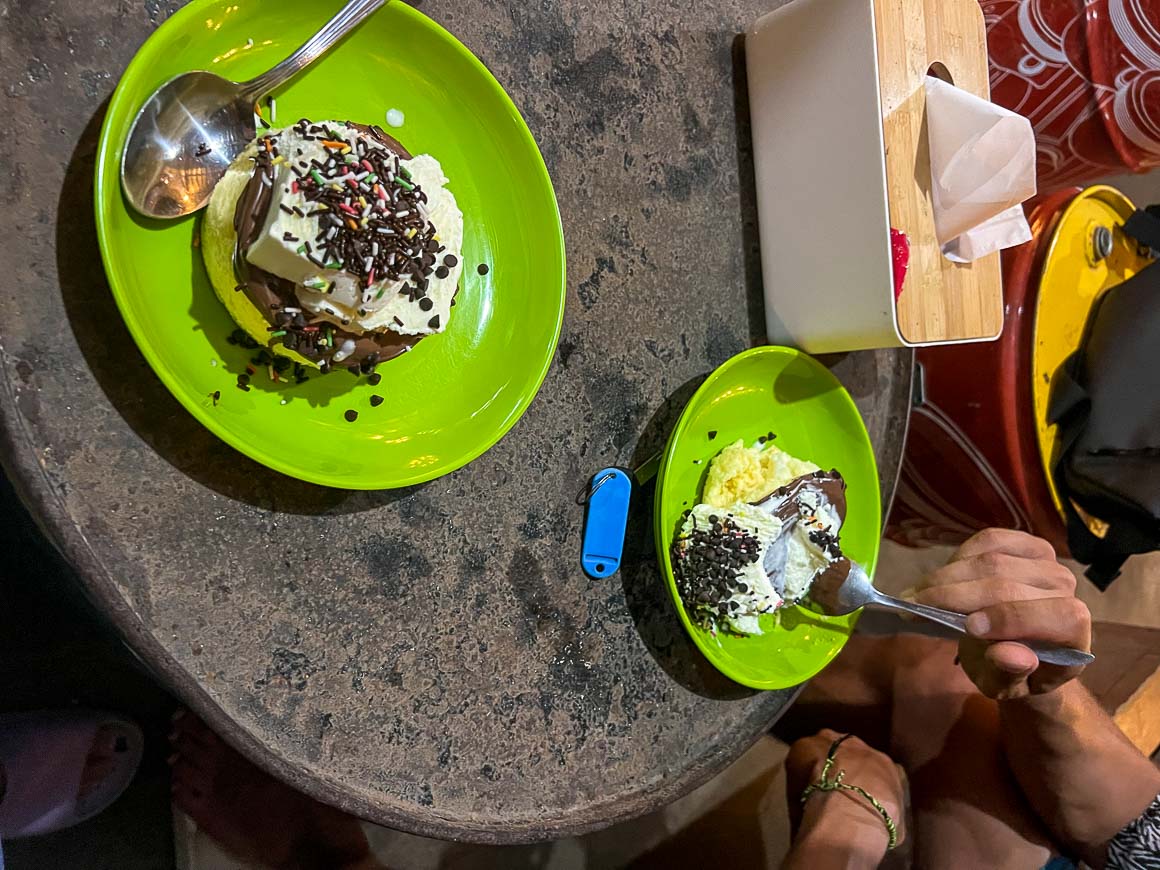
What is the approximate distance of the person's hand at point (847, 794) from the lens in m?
1.75

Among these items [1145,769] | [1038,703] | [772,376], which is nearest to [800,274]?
[772,376]

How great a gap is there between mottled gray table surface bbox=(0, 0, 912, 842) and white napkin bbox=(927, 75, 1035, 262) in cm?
29

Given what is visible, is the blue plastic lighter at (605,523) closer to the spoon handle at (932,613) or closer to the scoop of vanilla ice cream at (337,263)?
the scoop of vanilla ice cream at (337,263)

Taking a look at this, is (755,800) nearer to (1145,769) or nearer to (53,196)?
(1145,769)

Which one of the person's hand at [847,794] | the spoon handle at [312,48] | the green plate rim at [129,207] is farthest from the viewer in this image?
the person's hand at [847,794]

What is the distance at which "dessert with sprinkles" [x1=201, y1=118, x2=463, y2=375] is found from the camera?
0.84 m

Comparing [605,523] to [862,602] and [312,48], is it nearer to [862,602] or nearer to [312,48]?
[862,602]

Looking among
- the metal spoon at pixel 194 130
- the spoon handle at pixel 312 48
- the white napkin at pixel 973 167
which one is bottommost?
Result: the white napkin at pixel 973 167

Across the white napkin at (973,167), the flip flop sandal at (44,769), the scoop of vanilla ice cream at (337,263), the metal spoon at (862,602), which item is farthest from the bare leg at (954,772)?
the flip flop sandal at (44,769)

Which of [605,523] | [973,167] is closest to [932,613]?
[605,523]

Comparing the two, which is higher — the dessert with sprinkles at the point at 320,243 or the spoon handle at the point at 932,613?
the dessert with sprinkles at the point at 320,243

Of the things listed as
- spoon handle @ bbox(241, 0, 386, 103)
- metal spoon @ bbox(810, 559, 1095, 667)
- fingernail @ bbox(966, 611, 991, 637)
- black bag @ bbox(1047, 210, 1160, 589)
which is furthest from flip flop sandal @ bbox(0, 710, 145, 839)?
black bag @ bbox(1047, 210, 1160, 589)

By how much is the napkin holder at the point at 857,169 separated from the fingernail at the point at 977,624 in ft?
1.49

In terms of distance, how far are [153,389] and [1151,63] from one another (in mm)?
1879
